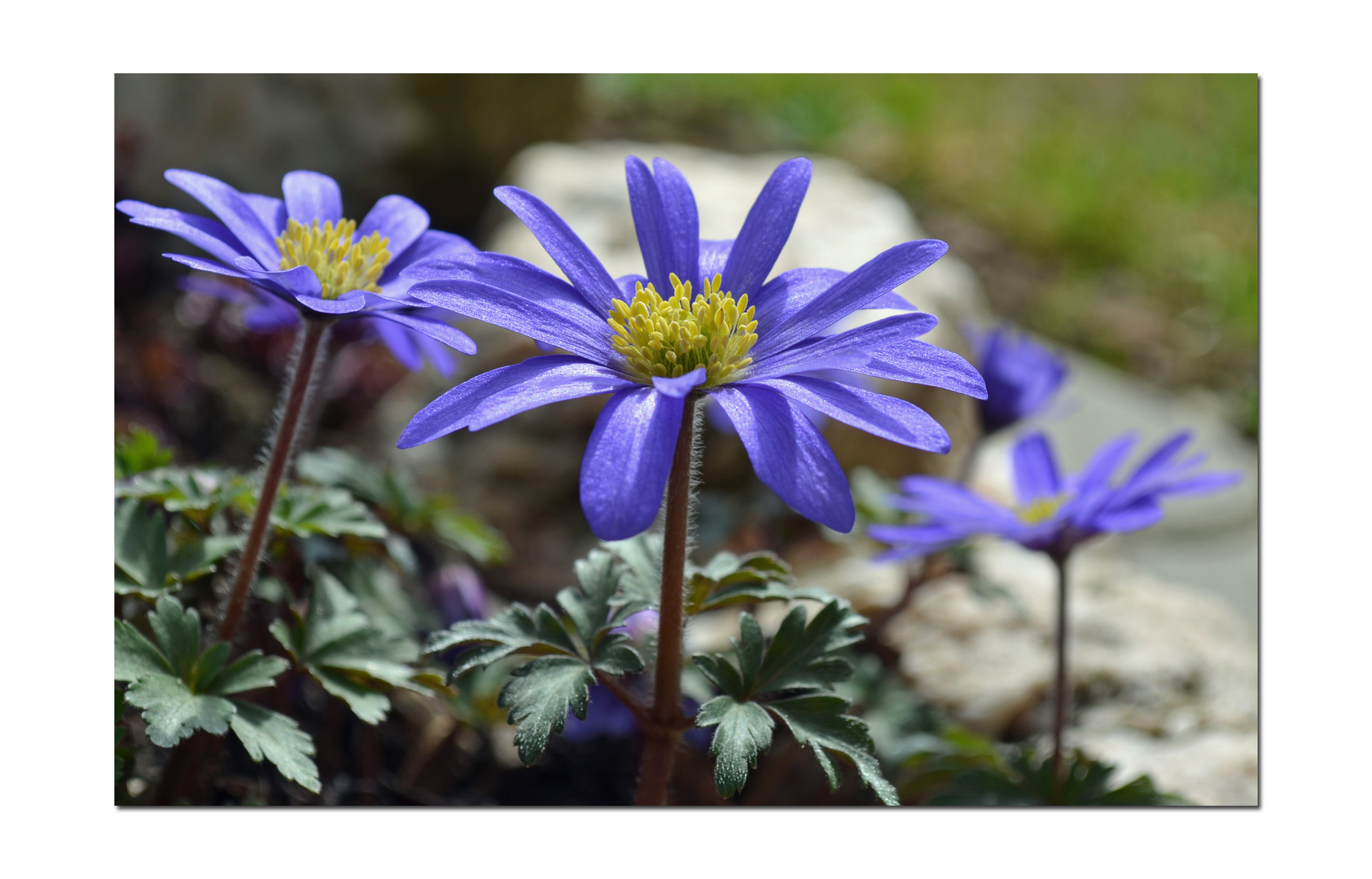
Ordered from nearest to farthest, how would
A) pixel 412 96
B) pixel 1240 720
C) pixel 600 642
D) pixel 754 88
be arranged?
1. pixel 600 642
2. pixel 1240 720
3. pixel 412 96
4. pixel 754 88

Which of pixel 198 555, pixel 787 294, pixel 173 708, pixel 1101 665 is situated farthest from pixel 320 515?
pixel 1101 665

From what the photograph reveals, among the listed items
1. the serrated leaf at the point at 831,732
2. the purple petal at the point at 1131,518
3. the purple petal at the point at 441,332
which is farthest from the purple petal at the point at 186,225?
the purple petal at the point at 1131,518

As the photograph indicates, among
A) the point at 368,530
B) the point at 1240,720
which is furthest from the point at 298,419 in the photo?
the point at 1240,720

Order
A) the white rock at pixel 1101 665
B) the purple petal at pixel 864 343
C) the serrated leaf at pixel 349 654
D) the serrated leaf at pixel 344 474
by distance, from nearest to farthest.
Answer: the purple petal at pixel 864 343 → the serrated leaf at pixel 349 654 → the serrated leaf at pixel 344 474 → the white rock at pixel 1101 665

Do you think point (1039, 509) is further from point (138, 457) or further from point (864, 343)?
point (138, 457)

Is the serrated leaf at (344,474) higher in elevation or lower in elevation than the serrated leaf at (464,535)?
higher

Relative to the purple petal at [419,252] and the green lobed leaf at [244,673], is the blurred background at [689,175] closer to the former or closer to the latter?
the purple petal at [419,252]

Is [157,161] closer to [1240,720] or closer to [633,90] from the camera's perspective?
[633,90]
